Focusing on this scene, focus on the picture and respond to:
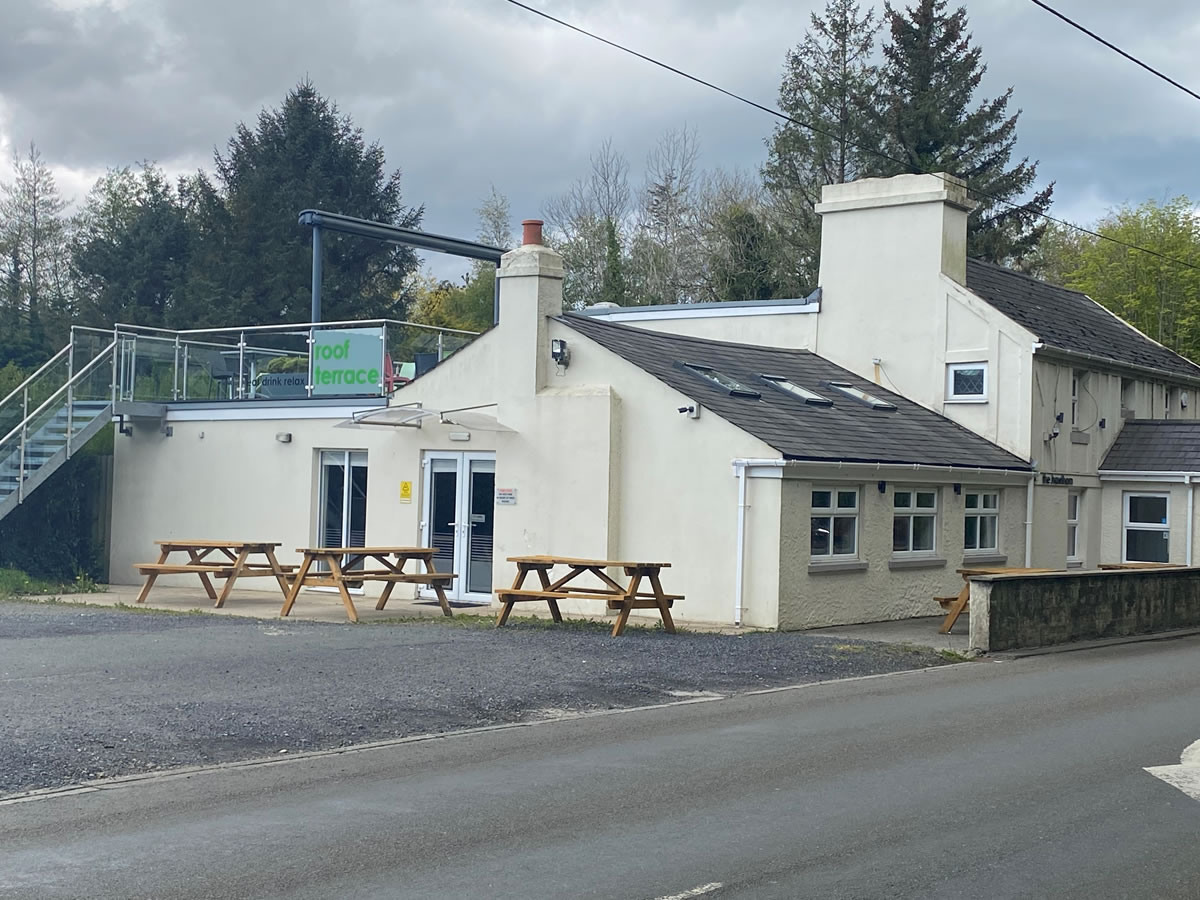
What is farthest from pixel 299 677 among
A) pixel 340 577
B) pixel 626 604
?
pixel 340 577

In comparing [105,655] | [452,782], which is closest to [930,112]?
[105,655]

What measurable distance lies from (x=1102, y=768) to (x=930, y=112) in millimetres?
40770

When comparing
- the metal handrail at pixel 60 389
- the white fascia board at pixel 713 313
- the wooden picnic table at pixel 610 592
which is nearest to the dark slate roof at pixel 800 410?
the white fascia board at pixel 713 313

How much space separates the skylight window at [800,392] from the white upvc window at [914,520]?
1.94 metres

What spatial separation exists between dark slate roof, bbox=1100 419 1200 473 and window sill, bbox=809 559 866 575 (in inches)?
371

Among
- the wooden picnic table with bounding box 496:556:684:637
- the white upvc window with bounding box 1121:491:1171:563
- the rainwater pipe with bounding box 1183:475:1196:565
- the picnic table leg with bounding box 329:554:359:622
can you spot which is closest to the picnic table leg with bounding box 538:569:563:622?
the wooden picnic table with bounding box 496:556:684:637

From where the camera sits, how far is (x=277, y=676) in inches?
512

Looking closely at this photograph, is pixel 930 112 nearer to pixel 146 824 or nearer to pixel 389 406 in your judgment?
pixel 389 406

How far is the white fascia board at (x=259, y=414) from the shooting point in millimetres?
23859

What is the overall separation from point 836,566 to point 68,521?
15337 millimetres

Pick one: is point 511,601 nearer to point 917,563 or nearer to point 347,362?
point 917,563

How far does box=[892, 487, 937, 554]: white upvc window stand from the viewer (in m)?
21.2

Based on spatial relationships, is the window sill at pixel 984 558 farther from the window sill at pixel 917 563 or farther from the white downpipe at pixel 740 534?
the white downpipe at pixel 740 534

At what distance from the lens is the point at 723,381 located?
69.7 feet
